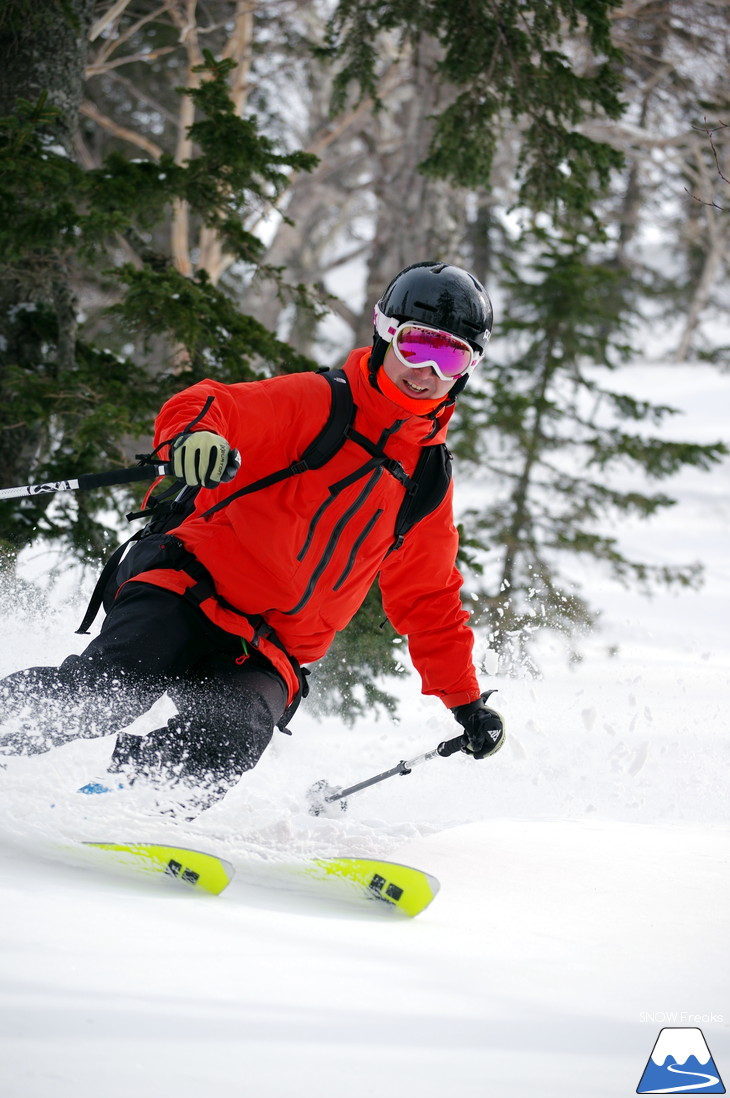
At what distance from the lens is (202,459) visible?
2924 millimetres

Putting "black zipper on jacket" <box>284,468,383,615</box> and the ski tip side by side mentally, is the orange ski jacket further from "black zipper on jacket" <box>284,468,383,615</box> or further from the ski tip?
the ski tip

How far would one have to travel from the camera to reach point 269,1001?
2.11 m

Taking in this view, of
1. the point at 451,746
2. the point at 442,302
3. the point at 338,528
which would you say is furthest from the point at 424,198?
the point at 451,746

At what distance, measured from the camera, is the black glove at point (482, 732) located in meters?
3.99

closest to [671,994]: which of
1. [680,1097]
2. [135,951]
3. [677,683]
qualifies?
→ [680,1097]

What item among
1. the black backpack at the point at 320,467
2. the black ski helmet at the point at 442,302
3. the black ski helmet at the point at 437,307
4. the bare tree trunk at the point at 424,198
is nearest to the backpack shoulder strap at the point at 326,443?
the black backpack at the point at 320,467

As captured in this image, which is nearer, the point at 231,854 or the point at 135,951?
the point at 135,951

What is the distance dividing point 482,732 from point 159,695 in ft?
4.54

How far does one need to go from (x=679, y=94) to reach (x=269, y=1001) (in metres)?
16.8

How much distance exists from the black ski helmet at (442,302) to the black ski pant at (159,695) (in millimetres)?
1419

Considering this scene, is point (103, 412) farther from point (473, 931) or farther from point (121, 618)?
point (473, 931)

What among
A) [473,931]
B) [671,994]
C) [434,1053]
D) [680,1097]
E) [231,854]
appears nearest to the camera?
[434,1053]

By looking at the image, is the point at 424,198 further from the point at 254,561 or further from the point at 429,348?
the point at 254,561

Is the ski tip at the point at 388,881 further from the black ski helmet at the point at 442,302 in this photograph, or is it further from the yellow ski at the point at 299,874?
the black ski helmet at the point at 442,302
